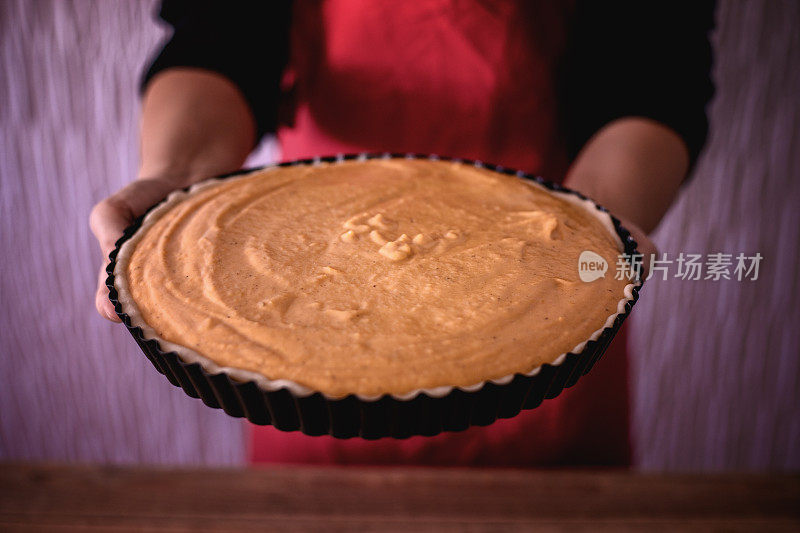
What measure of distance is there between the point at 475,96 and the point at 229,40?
23.6 inches

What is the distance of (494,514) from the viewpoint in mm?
1630

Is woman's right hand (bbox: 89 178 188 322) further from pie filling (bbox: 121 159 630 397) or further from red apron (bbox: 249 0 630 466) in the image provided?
red apron (bbox: 249 0 630 466)

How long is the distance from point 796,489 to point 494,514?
0.86 m

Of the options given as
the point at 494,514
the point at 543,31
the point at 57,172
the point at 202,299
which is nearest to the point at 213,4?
the point at 543,31

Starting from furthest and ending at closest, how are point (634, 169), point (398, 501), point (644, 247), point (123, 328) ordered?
1. point (123, 328)
2. point (398, 501)
3. point (634, 169)
4. point (644, 247)

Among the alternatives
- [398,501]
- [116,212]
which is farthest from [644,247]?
[398,501]

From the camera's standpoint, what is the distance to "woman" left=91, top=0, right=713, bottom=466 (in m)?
1.40

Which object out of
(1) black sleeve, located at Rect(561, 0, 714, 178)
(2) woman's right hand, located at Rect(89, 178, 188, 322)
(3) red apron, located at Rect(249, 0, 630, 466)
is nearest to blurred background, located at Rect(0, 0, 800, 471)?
(1) black sleeve, located at Rect(561, 0, 714, 178)

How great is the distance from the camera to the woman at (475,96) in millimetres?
1403

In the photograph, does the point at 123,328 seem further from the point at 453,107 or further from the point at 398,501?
the point at 453,107

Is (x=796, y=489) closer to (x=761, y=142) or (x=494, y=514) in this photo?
(x=494, y=514)

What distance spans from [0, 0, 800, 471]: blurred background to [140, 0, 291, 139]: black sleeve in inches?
26.6

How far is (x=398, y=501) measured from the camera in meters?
1.66

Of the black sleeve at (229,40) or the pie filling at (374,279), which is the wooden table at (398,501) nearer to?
the pie filling at (374,279)
